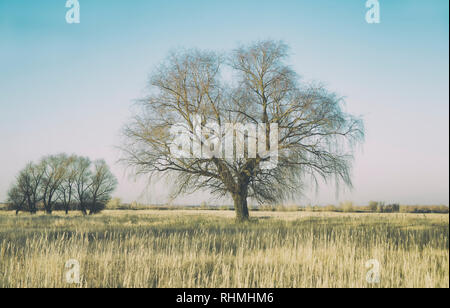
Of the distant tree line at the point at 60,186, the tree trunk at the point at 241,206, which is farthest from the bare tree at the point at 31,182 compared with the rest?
the tree trunk at the point at 241,206

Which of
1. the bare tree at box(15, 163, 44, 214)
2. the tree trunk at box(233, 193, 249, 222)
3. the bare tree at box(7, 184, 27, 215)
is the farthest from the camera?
the bare tree at box(7, 184, 27, 215)

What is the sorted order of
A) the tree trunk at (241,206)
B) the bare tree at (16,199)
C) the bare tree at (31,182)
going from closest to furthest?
the tree trunk at (241,206), the bare tree at (31,182), the bare tree at (16,199)

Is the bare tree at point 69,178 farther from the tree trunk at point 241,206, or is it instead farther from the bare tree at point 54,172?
the tree trunk at point 241,206

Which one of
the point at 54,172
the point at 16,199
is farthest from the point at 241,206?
the point at 16,199

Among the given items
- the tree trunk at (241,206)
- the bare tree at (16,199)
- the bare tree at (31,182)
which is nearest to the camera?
the tree trunk at (241,206)

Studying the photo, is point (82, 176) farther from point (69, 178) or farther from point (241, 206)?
point (241, 206)

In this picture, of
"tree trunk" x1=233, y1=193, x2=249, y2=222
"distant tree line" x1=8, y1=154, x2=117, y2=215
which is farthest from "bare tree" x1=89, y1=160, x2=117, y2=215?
"tree trunk" x1=233, y1=193, x2=249, y2=222

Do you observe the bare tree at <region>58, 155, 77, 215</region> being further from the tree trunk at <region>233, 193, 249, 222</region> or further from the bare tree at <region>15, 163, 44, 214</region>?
the tree trunk at <region>233, 193, 249, 222</region>

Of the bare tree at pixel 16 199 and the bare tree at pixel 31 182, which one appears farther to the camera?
the bare tree at pixel 16 199

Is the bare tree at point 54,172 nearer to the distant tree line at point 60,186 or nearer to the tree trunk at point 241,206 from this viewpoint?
the distant tree line at point 60,186

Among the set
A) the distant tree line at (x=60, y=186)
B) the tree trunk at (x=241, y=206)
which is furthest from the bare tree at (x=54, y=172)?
the tree trunk at (x=241, y=206)

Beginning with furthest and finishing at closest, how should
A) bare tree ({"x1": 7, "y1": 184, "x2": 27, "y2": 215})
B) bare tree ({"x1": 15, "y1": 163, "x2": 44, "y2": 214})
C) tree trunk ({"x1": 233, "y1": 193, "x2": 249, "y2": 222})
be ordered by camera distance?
bare tree ({"x1": 7, "y1": 184, "x2": 27, "y2": 215}) < bare tree ({"x1": 15, "y1": 163, "x2": 44, "y2": 214}) < tree trunk ({"x1": 233, "y1": 193, "x2": 249, "y2": 222})
